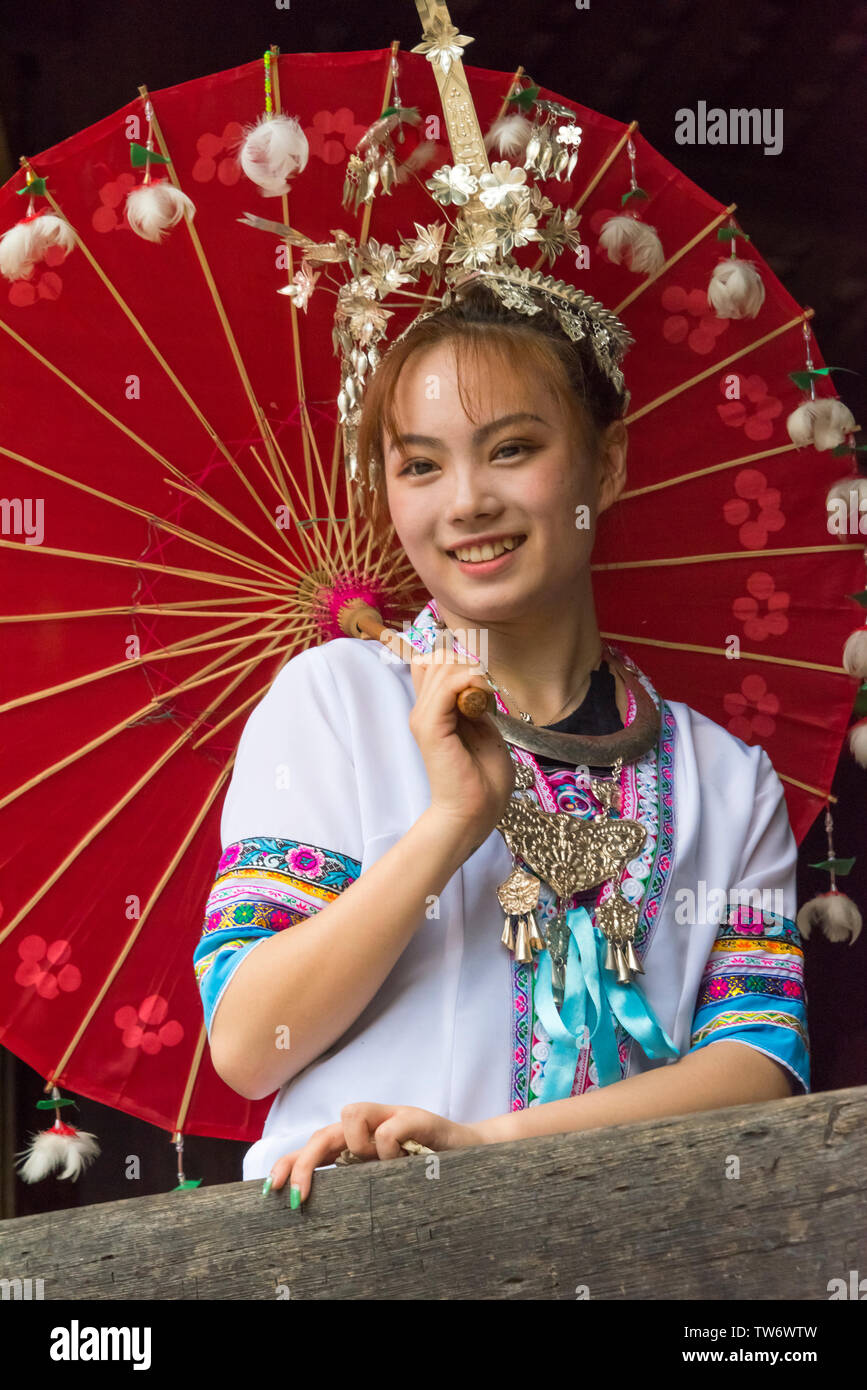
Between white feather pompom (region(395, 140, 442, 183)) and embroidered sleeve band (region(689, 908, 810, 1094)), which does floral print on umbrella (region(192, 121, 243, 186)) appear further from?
embroidered sleeve band (region(689, 908, 810, 1094))

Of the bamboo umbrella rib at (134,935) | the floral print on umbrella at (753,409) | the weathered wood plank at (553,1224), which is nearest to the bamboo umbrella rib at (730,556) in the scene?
the floral print on umbrella at (753,409)

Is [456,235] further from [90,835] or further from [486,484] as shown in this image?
[90,835]

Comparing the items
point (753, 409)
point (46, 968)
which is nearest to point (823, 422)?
point (753, 409)

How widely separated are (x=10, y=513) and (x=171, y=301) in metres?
0.30

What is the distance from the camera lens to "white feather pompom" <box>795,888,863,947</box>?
2205mm

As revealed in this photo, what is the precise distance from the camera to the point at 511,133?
1.82m

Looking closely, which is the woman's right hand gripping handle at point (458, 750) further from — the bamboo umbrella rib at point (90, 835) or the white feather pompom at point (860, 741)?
the white feather pompom at point (860, 741)

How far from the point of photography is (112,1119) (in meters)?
2.62

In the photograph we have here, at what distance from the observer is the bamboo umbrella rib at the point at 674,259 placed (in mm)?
1911

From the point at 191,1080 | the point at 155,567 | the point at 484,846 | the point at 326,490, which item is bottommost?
the point at 191,1080

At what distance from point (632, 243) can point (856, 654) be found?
600 mm

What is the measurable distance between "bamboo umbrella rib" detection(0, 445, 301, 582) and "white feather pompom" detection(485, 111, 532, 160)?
56cm

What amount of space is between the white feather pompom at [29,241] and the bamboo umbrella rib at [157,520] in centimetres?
20

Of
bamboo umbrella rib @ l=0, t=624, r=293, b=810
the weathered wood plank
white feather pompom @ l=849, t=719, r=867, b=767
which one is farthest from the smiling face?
the weathered wood plank
